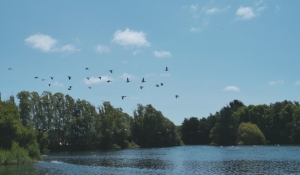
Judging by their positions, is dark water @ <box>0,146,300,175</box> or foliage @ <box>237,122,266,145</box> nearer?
dark water @ <box>0,146,300,175</box>

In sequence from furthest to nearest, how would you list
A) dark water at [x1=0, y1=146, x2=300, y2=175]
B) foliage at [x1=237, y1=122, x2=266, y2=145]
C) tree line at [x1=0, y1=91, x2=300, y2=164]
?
foliage at [x1=237, y1=122, x2=266, y2=145] < tree line at [x1=0, y1=91, x2=300, y2=164] < dark water at [x1=0, y1=146, x2=300, y2=175]

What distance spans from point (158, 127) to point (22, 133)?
87300mm

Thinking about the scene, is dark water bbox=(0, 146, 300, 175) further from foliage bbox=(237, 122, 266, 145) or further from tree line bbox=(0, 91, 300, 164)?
foliage bbox=(237, 122, 266, 145)

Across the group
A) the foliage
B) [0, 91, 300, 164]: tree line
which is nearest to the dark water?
[0, 91, 300, 164]: tree line

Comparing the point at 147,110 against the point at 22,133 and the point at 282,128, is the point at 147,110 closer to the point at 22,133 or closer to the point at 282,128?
the point at 282,128

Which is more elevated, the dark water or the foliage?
the foliage

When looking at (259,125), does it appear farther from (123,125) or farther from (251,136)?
(123,125)

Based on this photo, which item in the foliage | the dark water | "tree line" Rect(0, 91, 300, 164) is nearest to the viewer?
the dark water

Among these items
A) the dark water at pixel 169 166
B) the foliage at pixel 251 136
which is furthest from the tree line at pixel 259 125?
the dark water at pixel 169 166

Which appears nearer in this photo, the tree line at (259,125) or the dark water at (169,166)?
the dark water at (169,166)

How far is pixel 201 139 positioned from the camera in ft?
614

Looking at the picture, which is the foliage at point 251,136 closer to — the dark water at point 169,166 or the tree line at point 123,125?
the tree line at point 123,125

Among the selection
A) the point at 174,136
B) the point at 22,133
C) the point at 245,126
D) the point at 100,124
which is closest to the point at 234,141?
the point at 245,126

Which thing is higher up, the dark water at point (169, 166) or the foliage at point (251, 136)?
the foliage at point (251, 136)
